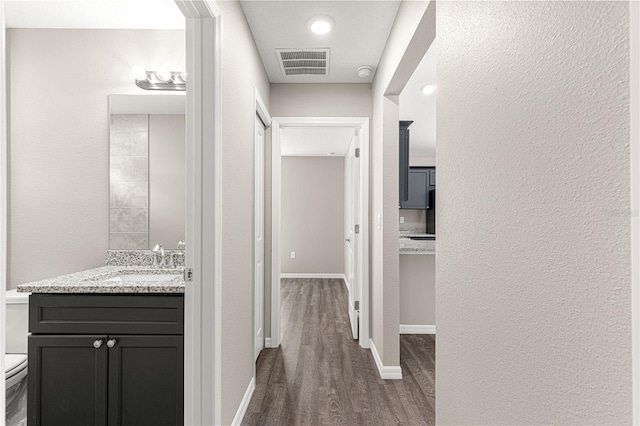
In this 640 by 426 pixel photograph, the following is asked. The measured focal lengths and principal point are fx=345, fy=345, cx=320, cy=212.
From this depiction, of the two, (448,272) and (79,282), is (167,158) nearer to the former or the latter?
(79,282)

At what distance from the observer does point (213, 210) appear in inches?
60.7

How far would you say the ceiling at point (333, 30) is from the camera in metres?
2.08

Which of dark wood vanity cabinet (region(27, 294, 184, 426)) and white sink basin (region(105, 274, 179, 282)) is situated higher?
white sink basin (region(105, 274, 179, 282))

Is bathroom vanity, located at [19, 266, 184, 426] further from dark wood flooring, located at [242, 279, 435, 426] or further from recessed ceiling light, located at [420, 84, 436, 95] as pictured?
recessed ceiling light, located at [420, 84, 436, 95]

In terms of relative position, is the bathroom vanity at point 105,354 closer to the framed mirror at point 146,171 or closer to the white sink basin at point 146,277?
the white sink basin at point 146,277

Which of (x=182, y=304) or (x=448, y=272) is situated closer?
(x=448, y=272)

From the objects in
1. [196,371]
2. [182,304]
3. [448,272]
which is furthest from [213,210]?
[448,272]

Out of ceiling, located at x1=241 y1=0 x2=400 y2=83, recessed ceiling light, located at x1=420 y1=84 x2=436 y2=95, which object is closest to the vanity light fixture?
ceiling, located at x1=241 y1=0 x2=400 y2=83

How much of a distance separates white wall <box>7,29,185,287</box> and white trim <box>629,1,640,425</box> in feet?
8.67

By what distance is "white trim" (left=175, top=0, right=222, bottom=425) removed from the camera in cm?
154

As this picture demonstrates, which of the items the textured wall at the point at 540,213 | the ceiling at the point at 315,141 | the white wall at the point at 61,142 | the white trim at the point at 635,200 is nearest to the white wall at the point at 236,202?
the white wall at the point at 61,142

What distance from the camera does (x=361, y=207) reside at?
3.12 m

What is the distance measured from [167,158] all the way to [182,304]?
1.16 meters

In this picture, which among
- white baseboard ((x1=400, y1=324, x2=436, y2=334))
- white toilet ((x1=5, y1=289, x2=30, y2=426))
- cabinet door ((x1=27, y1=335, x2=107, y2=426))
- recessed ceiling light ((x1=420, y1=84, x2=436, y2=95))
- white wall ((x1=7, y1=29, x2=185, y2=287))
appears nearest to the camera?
cabinet door ((x1=27, y1=335, x2=107, y2=426))
